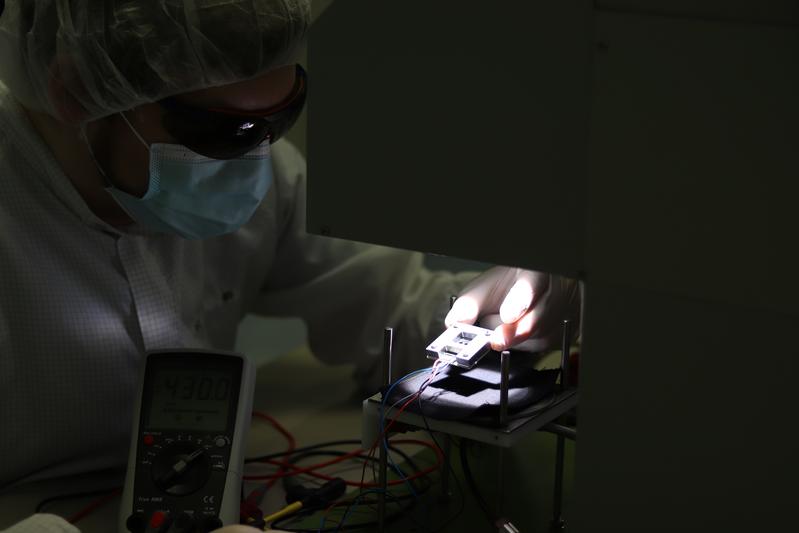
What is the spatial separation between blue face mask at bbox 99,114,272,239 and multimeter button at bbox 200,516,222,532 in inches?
18.3

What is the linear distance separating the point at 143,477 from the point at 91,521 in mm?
131

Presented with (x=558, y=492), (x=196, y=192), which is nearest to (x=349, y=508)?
(x=558, y=492)

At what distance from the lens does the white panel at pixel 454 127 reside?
0.76 metres

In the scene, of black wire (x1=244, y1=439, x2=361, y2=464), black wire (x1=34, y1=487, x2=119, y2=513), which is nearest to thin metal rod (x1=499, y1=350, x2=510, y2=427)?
black wire (x1=244, y1=439, x2=361, y2=464)

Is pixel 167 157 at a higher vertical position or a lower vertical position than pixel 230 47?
lower

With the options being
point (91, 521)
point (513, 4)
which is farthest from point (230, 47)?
point (91, 521)

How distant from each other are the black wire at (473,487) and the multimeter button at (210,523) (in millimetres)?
327

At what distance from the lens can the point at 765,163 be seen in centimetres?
68

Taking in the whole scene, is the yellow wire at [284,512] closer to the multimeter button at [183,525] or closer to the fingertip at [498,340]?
the multimeter button at [183,525]

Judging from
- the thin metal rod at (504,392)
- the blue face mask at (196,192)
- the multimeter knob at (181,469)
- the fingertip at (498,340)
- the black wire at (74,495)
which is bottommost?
the black wire at (74,495)

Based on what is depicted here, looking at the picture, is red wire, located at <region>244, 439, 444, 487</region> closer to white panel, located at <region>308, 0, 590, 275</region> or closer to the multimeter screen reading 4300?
the multimeter screen reading 4300

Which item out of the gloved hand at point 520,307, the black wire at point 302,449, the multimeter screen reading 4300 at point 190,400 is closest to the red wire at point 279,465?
the black wire at point 302,449

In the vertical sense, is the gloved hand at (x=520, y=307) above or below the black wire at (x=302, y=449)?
above

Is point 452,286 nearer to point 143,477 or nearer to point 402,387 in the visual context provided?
point 402,387
